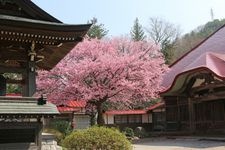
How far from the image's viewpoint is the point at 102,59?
27.2 metres

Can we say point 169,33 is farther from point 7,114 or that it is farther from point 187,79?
point 7,114

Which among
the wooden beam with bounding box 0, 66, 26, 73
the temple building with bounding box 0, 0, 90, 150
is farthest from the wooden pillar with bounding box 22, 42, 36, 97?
the wooden beam with bounding box 0, 66, 26, 73

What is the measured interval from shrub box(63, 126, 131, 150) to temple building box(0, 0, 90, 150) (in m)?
2.81

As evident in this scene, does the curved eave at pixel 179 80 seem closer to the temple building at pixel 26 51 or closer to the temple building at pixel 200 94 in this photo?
the temple building at pixel 200 94

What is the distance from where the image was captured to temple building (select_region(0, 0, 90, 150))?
37.2 ft

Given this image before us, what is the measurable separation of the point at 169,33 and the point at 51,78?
47559mm

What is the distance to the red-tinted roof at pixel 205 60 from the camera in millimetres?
25686

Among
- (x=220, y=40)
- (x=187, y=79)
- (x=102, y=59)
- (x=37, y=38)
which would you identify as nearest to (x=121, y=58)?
(x=102, y=59)

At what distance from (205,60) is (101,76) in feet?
24.5

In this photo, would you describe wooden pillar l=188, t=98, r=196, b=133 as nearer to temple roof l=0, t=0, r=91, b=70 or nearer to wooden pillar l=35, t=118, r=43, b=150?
temple roof l=0, t=0, r=91, b=70

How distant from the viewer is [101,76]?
1063 inches

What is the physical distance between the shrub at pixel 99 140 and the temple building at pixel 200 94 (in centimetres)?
1209

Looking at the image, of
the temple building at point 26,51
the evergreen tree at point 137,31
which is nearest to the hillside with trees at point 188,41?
the evergreen tree at point 137,31

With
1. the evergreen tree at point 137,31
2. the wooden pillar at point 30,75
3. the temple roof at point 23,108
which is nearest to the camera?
the temple roof at point 23,108
